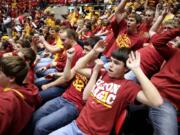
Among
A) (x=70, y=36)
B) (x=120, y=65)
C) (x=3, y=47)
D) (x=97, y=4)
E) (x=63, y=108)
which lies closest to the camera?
(x=120, y=65)

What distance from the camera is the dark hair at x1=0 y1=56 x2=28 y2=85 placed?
106 inches

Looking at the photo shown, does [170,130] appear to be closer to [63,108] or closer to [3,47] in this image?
[63,108]

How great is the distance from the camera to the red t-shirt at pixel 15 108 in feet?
7.97

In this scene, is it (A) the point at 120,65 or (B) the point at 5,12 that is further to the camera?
(B) the point at 5,12

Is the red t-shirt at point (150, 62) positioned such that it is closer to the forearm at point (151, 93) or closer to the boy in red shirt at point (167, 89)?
the boy in red shirt at point (167, 89)

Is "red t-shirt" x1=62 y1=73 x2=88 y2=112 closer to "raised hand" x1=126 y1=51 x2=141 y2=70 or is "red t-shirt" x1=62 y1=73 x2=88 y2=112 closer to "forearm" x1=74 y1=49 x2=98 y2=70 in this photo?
"forearm" x1=74 y1=49 x2=98 y2=70

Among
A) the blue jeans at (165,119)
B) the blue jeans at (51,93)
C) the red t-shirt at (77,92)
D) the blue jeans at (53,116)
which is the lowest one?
the blue jeans at (51,93)

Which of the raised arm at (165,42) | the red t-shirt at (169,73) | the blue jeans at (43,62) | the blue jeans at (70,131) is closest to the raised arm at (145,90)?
the red t-shirt at (169,73)

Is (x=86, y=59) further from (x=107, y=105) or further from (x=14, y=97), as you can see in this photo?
(x=14, y=97)

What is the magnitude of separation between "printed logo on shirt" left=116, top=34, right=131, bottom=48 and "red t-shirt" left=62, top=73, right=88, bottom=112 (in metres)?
1.23

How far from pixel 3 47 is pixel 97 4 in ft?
32.5

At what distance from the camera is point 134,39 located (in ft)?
15.3

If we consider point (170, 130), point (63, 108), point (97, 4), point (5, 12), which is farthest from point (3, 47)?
point (5, 12)

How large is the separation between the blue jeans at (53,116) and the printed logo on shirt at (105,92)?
0.60 m
